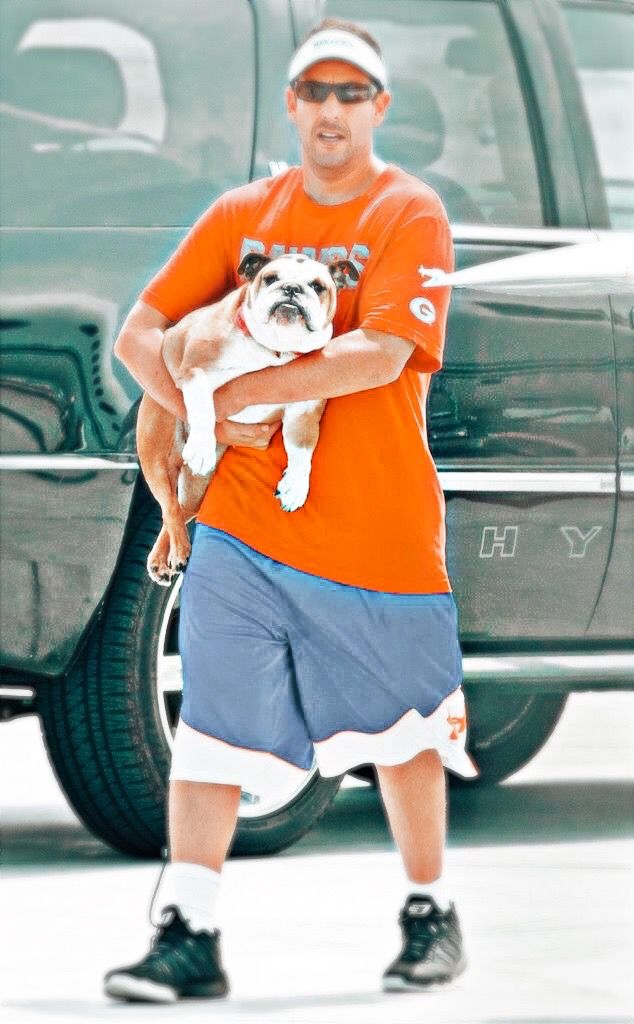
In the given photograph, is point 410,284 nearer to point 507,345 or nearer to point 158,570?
point 158,570

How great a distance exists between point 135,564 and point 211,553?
3.13 ft

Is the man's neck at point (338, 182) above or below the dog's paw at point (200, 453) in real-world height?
above

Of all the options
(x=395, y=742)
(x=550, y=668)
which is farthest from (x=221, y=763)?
(x=550, y=668)

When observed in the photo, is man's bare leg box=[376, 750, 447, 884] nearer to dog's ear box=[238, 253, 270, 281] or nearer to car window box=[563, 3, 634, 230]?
dog's ear box=[238, 253, 270, 281]

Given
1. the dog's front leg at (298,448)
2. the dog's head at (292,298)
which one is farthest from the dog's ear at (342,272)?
the dog's front leg at (298,448)

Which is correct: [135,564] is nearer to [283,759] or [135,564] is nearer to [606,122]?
[283,759]

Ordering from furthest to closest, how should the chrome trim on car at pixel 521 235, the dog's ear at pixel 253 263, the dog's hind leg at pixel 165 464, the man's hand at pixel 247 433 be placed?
the chrome trim on car at pixel 521 235 → the dog's hind leg at pixel 165 464 → the man's hand at pixel 247 433 → the dog's ear at pixel 253 263

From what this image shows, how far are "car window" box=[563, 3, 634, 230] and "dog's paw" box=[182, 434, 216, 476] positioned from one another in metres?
1.77

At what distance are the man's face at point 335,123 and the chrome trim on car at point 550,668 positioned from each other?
5.18ft

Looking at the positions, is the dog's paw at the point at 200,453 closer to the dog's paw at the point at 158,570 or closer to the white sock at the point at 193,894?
the dog's paw at the point at 158,570

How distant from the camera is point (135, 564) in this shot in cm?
545

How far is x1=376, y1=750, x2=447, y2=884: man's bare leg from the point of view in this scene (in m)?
4.59

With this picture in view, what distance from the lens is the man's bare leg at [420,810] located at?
4.59 m

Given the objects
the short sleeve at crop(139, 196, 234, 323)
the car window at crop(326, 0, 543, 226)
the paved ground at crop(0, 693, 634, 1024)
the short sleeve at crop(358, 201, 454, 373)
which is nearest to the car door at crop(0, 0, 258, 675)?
the car window at crop(326, 0, 543, 226)
